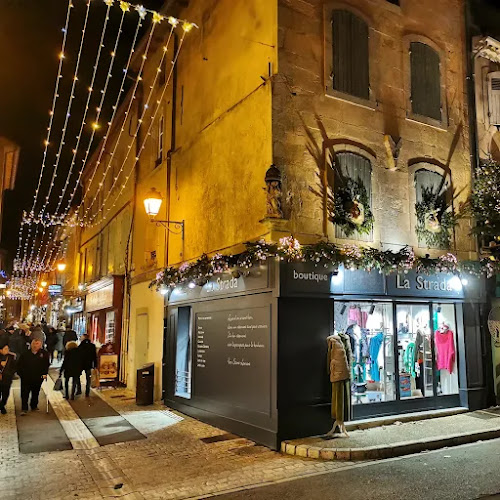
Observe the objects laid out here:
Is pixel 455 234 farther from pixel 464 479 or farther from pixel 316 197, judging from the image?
pixel 464 479

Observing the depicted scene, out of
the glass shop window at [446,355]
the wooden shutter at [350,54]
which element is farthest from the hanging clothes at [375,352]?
the wooden shutter at [350,54]

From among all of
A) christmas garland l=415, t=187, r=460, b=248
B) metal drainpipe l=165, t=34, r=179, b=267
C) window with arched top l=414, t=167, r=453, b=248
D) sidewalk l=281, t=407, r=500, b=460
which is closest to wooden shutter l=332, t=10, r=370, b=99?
window with arched top l=414, t=167, r=453, b=248

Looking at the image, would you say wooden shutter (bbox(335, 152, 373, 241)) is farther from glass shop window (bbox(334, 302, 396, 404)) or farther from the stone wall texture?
glass shop window (bbox(334, 302, 396, 404))

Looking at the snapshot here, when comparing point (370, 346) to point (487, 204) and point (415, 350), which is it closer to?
point (415, 350)

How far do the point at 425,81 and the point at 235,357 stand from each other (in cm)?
822

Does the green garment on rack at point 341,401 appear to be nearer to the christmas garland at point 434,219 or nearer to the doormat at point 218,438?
the doormat at point 218,438

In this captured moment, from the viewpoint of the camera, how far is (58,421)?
1119 centimetres

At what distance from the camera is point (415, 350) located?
11.5 metres

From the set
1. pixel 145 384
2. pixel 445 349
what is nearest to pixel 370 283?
pixel 445 349

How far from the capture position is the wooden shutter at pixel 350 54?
35.3ft

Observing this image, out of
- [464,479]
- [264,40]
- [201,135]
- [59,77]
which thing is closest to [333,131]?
[264,40]

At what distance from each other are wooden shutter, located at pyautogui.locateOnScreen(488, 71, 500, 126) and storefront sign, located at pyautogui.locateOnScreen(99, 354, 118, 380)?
13547 mm

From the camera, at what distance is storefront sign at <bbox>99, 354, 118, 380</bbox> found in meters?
15.9

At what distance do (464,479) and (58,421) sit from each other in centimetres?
865
